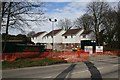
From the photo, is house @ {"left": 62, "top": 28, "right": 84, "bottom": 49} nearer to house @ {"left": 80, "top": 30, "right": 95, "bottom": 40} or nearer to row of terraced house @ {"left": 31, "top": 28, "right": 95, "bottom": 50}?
row of terraced house @ {"left": 31, "top": 28, "right": 95, "bottom": 50}

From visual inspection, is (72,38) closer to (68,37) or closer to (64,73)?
(68,37)

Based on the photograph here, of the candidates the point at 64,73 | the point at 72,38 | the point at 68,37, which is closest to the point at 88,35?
the point at 72,38

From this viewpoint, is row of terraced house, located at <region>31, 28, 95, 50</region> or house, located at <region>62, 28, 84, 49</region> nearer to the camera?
row of terraced house, located at <region>31, 28, 95, 50</region>

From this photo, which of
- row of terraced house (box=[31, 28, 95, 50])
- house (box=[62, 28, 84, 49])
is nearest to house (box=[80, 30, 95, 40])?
row of terraced house (box=[31, 28, 95, 50])

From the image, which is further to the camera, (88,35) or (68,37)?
(68,37)

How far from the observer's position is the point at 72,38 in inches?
3656

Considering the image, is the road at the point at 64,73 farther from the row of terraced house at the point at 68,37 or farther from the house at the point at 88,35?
the house at the point at 88,35

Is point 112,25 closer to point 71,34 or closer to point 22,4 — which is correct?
point 71,34

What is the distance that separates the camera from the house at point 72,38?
90.5 meters

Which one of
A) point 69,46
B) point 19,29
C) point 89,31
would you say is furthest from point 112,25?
point 19,29

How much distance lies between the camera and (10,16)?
27219 mm

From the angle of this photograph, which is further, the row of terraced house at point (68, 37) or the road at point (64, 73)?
the row of terraced house at point (68, 37)

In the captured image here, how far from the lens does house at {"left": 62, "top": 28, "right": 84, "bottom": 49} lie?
9046 cm

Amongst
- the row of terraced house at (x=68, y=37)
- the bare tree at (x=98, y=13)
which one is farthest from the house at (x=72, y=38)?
the bare tree at (x=98, y=13)
